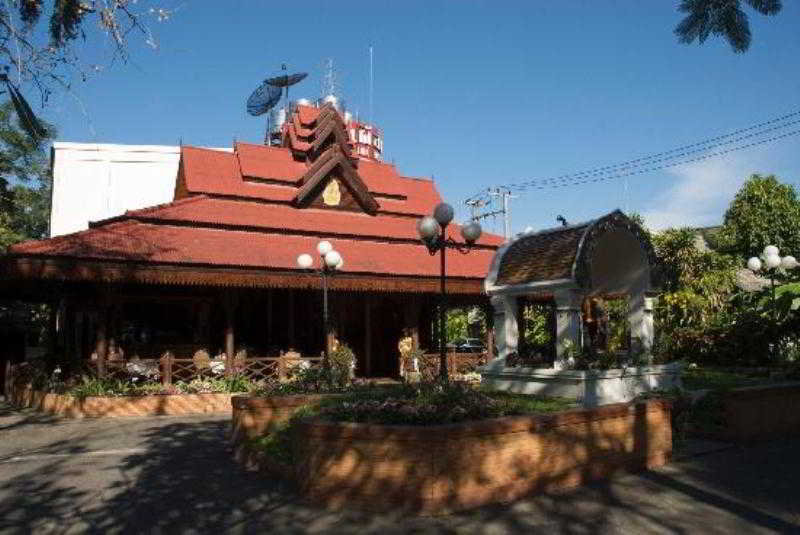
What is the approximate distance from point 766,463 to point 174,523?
24.4ft

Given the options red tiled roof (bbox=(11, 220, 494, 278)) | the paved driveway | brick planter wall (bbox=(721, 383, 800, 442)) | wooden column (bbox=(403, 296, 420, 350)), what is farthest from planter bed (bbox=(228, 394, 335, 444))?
wooden column (bbox=(403, 296, 420, 350))

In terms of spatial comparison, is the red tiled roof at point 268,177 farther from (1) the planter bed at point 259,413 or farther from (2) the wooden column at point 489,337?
(1) the planter bed at point 259,413

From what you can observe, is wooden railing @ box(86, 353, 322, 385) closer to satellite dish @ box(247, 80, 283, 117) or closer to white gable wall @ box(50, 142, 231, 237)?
white gable wall @ box(50, 142, 231, 237)

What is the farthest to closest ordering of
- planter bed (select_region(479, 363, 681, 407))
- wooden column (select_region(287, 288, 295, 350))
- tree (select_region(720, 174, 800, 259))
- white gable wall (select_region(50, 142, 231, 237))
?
white gable wall (select_region(50, 142, 231, 237)) < tree (select_region(720, 174, 800, 259)) < wooden column (select_region(287, 288, 295, 350)) < planter bed (select_region(479, 363, 681, 407))

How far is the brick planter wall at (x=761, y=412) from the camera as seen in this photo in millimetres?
10320

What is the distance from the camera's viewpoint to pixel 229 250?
701 inches

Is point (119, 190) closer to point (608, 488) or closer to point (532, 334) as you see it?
point (532, 334)

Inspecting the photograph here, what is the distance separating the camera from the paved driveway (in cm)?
632

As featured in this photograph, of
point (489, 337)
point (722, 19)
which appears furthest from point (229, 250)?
point (722, 19)

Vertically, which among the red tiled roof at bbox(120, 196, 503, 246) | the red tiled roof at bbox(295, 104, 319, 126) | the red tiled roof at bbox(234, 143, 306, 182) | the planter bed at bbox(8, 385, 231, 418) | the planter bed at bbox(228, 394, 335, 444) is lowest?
the planter bed at bbox(8, 385, 231, 418)

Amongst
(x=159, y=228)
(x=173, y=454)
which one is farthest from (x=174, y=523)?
(x=159, y=228)

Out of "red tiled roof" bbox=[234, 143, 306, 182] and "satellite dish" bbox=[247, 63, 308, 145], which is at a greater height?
"satellite dish" bbox=[247, 63, 308, 145]

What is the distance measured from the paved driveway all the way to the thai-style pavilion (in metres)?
6.55

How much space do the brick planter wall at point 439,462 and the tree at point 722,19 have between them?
13.6 feet
